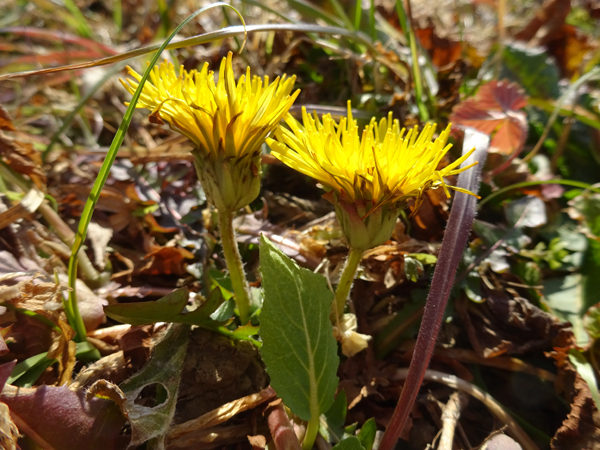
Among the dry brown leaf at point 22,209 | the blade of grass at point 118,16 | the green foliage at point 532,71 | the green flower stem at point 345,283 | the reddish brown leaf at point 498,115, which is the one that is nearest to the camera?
the green flower stem at point 345,283

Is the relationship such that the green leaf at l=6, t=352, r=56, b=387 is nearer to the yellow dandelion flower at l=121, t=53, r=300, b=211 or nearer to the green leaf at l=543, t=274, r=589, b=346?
the yellow dandelion flower at l=121, t=53, r=300, b=211

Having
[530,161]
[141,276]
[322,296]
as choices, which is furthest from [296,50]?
[322,296]

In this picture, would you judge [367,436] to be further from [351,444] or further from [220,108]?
[220,108]

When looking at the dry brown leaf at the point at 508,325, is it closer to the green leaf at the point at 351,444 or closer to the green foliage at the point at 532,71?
the green leaf at the point at 351,444

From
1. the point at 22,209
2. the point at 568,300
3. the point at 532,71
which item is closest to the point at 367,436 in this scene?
the point at 568,300

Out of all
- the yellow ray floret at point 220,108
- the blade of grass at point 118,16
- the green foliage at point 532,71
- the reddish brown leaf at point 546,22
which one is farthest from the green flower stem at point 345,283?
the blade of grass at point 118,16

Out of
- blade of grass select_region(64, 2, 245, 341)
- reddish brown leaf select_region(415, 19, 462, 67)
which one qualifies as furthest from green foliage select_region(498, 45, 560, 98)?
blade of grass select_region(64, 2, 245, 341)
